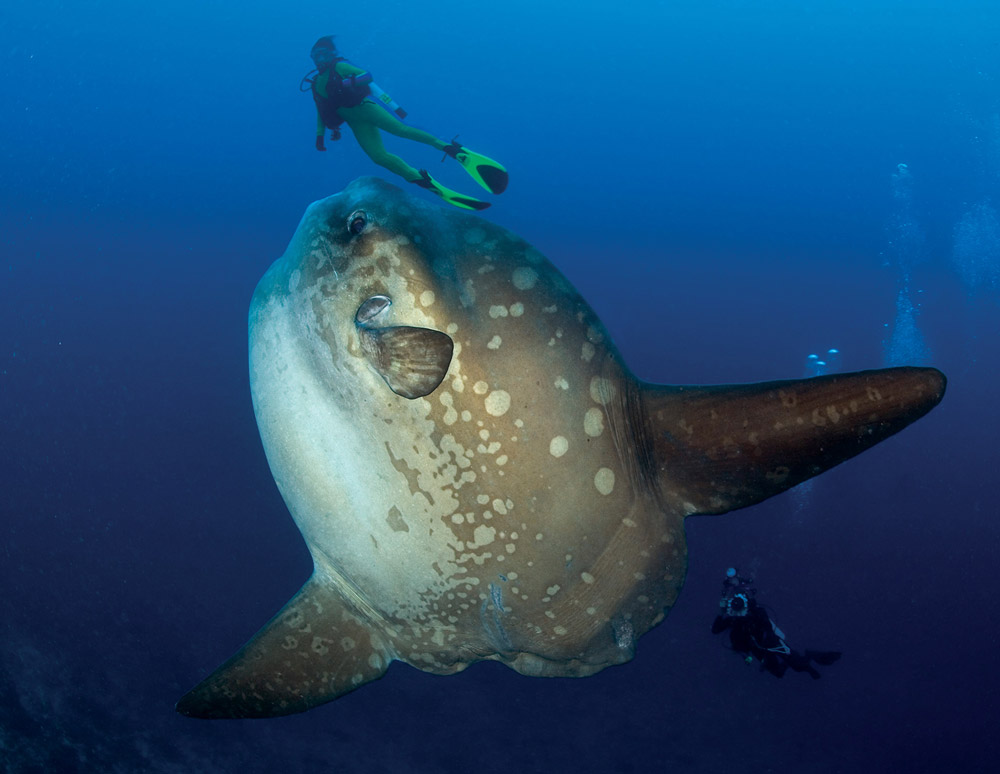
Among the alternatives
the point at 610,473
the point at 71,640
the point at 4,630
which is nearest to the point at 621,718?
the point at 610,473

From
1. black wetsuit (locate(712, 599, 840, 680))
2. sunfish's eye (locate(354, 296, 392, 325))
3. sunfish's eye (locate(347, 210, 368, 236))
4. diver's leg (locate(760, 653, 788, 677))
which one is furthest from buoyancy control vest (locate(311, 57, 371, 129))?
diver's leg (locate(760, 653, 788, 677))

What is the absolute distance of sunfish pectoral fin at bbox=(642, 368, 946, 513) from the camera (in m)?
1.63

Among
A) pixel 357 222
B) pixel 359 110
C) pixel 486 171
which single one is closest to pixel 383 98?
pixel 359 110

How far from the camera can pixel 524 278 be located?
6.61 ft

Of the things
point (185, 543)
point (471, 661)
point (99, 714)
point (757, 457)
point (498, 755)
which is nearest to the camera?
point (757, 457)

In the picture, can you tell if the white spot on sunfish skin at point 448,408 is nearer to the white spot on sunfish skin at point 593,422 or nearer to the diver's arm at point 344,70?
the white spot on sunfish skin at point 593,422

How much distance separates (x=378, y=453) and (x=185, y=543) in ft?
41.7

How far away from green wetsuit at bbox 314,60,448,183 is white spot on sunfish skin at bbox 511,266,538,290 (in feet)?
17.4

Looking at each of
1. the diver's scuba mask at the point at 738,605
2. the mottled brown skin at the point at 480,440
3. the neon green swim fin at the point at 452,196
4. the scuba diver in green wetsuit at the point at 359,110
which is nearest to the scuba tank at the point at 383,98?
the scuba diver in green wetsuit at the point at 359,110

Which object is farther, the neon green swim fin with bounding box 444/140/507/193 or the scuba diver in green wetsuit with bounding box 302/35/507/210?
the scuba diver in green wetsuit with bounding box 302/35/507/210

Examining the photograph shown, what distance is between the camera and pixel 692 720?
388 inches

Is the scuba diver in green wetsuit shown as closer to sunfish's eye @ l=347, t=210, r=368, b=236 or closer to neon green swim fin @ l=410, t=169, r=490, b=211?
neon green swim fin @ l=410, t=169, r=490, b=211

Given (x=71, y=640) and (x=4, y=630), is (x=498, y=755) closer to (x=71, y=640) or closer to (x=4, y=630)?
(x=71, y=640)

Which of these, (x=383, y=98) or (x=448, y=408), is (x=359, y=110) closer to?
(x=383, y=98)
